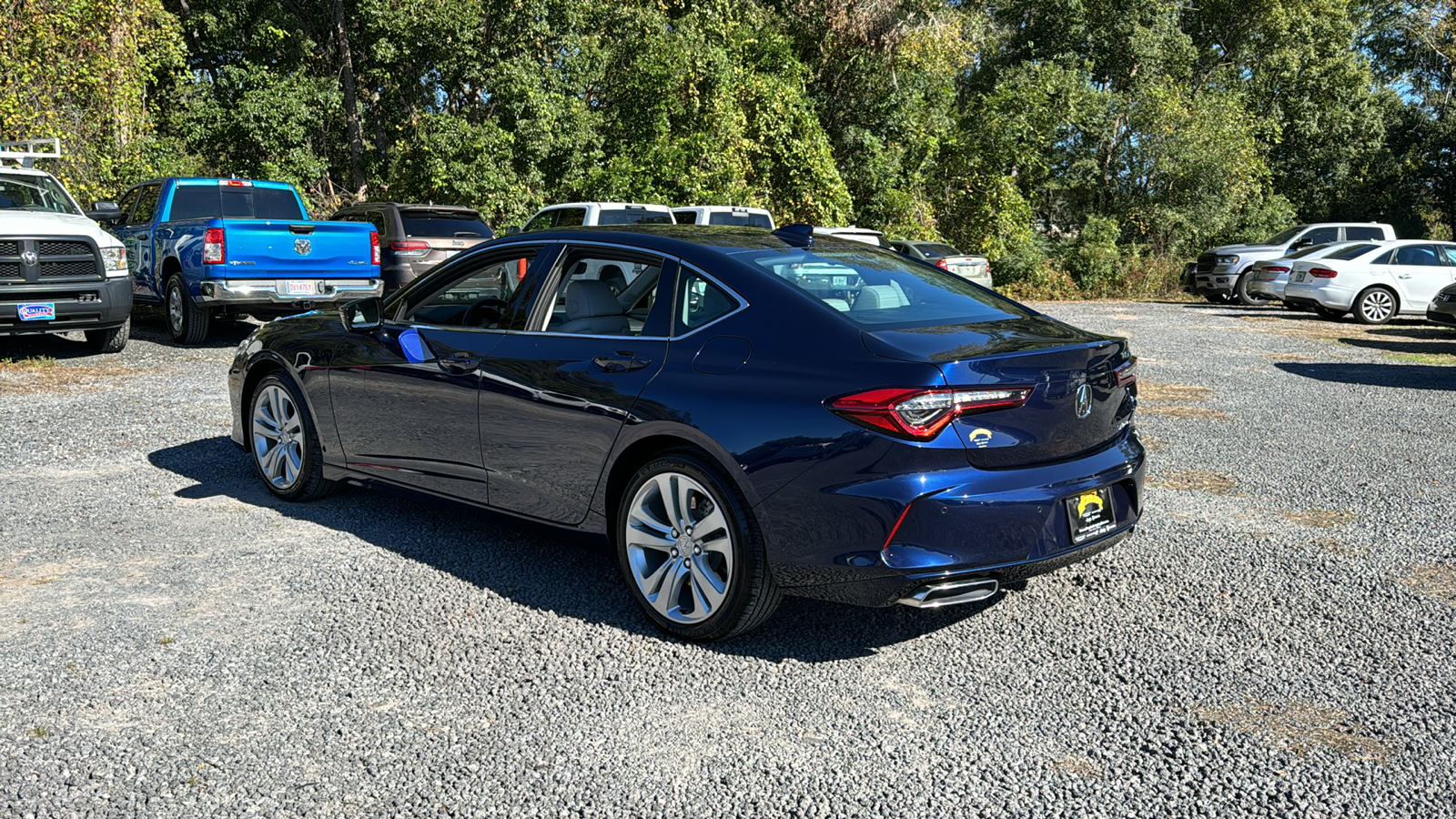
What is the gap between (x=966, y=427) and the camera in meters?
3.73

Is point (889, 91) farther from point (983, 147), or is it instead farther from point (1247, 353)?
point (1247, 353)

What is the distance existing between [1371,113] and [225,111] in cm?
3609

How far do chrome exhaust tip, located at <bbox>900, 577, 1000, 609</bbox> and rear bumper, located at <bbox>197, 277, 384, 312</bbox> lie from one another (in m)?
10.6

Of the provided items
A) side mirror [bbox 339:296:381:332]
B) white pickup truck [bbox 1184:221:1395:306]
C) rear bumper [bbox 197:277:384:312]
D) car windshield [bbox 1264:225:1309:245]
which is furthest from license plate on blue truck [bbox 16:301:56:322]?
car windshield [bbox 1264:225:1309:245]

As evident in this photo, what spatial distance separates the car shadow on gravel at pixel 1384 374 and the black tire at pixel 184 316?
12.5 m

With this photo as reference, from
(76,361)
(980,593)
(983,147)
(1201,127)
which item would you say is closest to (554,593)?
(980,593)

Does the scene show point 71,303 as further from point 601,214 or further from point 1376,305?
point 1376,305

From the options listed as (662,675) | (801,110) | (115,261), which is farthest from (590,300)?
(801,110)

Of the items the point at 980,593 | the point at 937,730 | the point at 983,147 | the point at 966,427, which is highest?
the point at 983,147

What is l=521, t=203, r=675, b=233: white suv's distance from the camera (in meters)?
15.0

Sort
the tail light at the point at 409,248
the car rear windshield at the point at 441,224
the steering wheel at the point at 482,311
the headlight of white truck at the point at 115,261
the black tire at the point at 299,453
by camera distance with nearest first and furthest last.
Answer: the steering wheel at the point at 482,311 → the black tire at the point at 299,453 → the headlight of white truck at the point at 115,261 → the tail light at the point at 409,248 → the car rear windshield at the point at 441,224

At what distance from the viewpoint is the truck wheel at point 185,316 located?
13.2 metres

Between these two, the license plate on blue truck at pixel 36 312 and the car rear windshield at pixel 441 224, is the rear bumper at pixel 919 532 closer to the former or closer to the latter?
the license plate on blue truck at pixel 36 312

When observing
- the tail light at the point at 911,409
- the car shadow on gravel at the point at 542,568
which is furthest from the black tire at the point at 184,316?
the tail light at the point at 911,409
